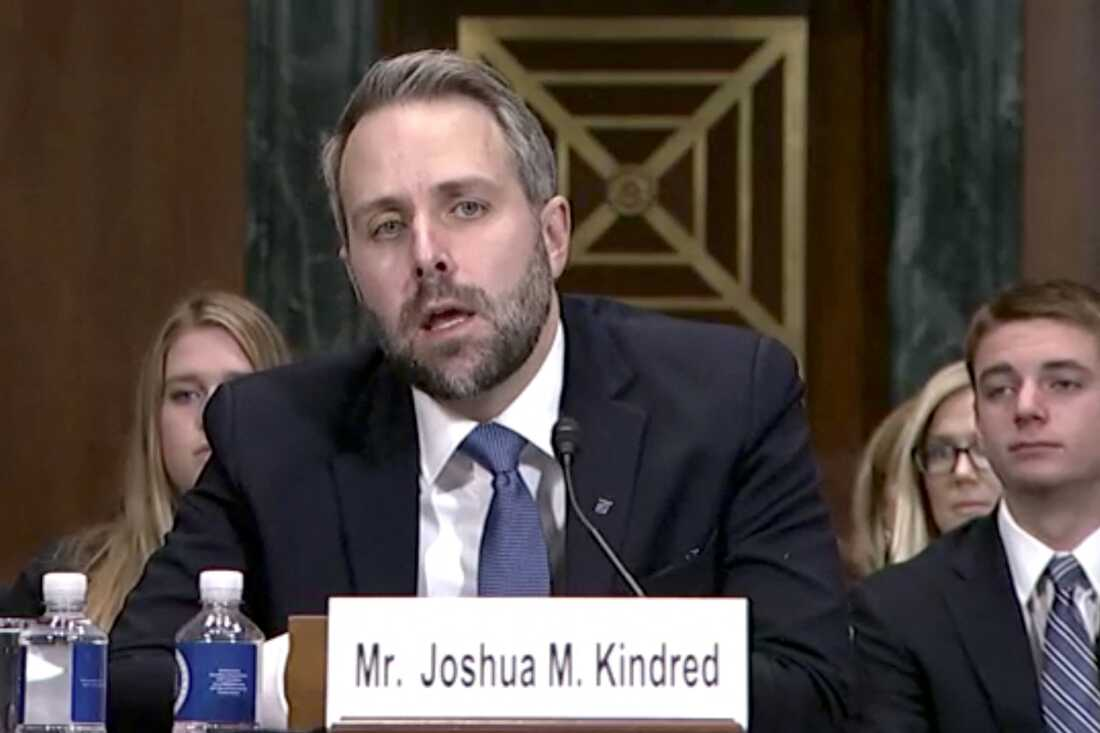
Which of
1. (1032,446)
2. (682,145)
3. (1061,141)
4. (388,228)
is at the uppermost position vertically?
(682,145)

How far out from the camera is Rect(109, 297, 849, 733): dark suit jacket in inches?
133

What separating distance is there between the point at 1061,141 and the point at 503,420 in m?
3.34

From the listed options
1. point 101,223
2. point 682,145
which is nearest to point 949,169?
point 682,145

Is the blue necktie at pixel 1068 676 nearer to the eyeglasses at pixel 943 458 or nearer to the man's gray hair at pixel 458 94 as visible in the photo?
the eyeglasses at pixel 943 458

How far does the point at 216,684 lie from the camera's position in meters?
2.92

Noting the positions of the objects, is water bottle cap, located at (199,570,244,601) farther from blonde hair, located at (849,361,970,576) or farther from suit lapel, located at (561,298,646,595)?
blonde hair, located at (849,361,970,576)

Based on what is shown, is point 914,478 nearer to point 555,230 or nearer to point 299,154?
point 299,154

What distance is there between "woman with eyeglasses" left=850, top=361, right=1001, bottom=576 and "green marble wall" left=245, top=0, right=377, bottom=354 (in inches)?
56.9

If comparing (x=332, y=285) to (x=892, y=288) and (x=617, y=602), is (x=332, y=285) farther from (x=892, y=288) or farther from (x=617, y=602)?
(x=617, y=602)

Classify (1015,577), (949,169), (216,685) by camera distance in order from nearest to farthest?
(216,685) → (1015,577) → (949,169)

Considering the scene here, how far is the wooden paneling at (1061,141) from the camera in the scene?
646 centimetres

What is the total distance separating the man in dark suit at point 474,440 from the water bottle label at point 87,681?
381mm

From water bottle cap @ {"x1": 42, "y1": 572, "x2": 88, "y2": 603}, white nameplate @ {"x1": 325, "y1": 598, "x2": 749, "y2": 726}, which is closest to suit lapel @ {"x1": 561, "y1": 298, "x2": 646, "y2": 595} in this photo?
water bottle cap @ {"x1": 42, "y1": 572, "x2": 88, "y2": 603}

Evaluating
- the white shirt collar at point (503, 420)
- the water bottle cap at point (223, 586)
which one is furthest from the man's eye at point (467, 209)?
the water bottle cap at point (223, 586)
